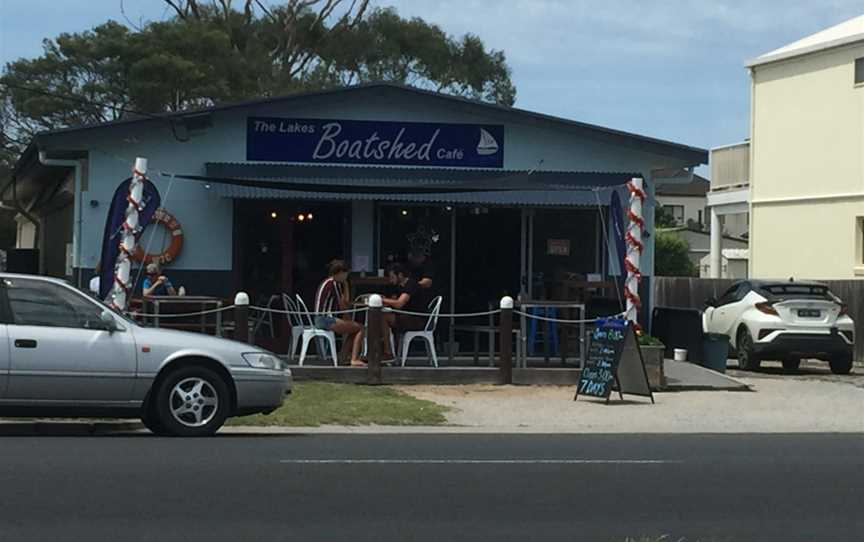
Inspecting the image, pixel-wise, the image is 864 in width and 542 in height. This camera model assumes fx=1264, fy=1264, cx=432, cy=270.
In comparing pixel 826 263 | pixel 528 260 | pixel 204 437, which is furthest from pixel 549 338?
pixel 826 263

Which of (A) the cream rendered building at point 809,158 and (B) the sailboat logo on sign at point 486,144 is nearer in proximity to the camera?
(B) the sailboat logo on sign at point 486,144

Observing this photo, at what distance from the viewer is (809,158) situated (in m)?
31.1

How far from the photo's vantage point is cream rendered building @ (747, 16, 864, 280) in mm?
29781

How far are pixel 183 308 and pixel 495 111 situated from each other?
5.67 meters

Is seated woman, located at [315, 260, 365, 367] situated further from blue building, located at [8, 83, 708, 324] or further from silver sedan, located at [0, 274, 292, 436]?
silver sedan, located at [0, 274, 292, 436]

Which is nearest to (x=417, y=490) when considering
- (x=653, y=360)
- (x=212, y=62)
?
(x=653, y=360)

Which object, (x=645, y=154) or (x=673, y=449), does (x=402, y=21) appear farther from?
(x=673, y=449)

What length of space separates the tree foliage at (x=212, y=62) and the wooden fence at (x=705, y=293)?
54.9 ft

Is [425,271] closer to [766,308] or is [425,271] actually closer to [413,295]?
[413,295]

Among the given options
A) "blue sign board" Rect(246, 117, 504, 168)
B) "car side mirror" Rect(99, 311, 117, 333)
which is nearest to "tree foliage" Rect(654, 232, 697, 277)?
"blue sign board" Rect(246, 117, 504, 168)

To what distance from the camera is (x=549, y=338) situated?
18.1m

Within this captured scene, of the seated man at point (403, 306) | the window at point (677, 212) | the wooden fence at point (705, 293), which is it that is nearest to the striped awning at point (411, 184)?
the seated man at point (403, 306)

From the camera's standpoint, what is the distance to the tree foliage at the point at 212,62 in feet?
131

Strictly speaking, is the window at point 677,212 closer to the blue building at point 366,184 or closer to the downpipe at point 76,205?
the blue building at point 366,184
